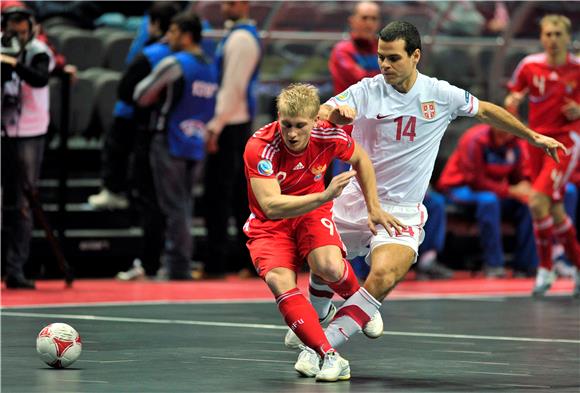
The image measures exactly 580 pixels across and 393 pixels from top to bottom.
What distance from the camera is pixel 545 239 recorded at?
44.3 feet

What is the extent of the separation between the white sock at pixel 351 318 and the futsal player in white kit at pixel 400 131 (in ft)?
1.16

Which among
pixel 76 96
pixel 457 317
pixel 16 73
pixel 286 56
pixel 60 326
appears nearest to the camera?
pixel 60 326

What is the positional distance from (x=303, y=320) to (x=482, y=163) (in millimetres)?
8365

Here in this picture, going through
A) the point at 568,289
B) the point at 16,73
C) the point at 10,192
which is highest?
the point at 16,73

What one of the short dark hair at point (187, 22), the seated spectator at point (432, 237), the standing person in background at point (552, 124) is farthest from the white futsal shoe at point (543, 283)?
the short dark hair at point (187, 22)

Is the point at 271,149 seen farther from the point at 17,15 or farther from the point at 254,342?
the point at 17,15

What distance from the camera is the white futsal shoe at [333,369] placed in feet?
23.9

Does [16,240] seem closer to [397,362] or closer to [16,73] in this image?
[16,73]

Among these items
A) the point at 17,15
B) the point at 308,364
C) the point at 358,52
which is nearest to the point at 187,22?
the point at 358,52

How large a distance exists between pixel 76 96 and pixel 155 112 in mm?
1708

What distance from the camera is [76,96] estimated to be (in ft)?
50.7

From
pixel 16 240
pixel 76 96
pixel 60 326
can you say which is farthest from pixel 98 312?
pixel 76 96

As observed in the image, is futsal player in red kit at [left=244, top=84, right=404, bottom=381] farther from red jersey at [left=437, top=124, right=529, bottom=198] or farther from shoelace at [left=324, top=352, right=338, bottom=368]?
red jersey at [left=437, top=124, right=529, bottom=198]

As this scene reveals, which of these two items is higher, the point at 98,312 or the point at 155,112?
the point at 155,112
